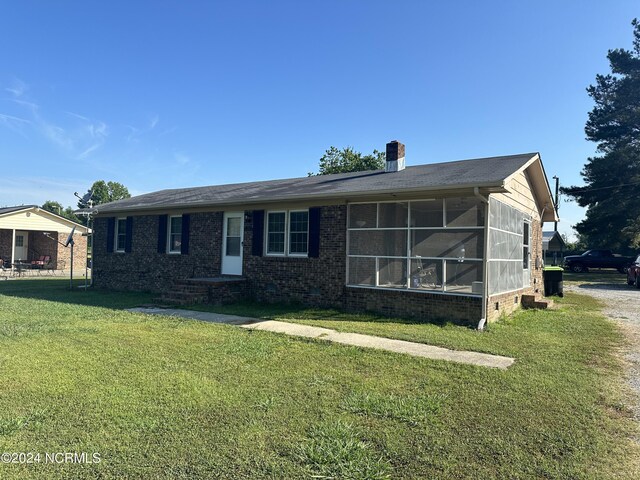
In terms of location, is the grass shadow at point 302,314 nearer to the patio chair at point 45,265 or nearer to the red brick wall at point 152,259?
the red brick wall at point 152,259

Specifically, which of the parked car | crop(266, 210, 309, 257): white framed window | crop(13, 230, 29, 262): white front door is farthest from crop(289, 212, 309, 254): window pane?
crop(13, 230, 29, 262): white front door

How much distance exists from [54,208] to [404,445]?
86214 millimetres

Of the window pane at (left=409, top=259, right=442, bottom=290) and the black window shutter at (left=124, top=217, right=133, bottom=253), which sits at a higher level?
the black window shutter at (left=124, top=217, right=133, bottom=253)

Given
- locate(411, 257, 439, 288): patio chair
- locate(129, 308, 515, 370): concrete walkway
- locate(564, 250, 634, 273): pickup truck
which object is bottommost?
locate(129, 308, 515, 370): concrete walkway

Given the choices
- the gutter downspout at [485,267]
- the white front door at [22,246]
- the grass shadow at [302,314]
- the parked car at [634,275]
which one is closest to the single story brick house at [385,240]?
the gutter downspout at [485,267]

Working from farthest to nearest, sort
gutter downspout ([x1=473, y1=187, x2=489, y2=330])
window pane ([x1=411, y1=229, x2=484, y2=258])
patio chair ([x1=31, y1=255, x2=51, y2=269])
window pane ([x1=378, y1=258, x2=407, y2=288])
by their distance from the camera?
patio chair ([x1=31, y1=255, x2=51, y2=269]) → window pane ([x1=378, y1=258, x2=407, y2=288]) → window pane ([x1=411, y1=229, x2=484, y2=258]) → gutter downspout ([x1=473, y1=187, x2=489, y2=330])

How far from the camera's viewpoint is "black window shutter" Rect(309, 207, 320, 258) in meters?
10.7

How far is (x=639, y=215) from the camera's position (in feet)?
93.9

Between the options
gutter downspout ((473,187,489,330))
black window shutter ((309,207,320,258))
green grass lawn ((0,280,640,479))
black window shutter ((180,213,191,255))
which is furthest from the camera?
black window shutter ((180,213,191,255))

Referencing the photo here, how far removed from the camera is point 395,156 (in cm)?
1255

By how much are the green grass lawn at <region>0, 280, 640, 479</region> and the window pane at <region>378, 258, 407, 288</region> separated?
2567 mm

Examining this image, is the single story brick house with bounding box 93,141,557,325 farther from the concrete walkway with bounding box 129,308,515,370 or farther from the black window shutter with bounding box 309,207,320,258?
the concrete walkway with bounding box 129,308,515,370

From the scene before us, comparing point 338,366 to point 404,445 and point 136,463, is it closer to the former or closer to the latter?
point 404,445

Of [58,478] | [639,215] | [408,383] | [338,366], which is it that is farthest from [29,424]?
[639,215]
